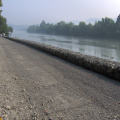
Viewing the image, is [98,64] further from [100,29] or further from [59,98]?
[100,29]

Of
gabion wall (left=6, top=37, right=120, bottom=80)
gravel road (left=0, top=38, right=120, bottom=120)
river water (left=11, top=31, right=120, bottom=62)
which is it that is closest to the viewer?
gravel road (left=0, top=38, right=120, bottom=120)

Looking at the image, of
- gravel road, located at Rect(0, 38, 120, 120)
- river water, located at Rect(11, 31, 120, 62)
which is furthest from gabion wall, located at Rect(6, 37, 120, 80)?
river water, located at Rect(11, 31, 120, 62)

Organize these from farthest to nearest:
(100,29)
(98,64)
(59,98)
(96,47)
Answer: (100,29) → (96,47) → (98,64) → (59,98)

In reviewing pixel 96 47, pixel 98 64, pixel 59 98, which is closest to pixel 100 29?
pixel 96 47

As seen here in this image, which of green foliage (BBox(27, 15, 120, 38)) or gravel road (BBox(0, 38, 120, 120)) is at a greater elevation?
green foliage (BBox(27, 15, 120, 38))

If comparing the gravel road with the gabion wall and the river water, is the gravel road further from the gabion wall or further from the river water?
the river water

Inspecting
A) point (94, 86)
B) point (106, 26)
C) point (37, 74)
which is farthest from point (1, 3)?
point (106, 26)

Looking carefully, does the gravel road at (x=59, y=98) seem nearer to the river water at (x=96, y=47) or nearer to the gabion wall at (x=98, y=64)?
the gabion wall at (x=98, y=64)

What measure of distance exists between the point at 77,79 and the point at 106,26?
7117cm

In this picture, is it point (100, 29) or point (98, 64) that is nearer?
point (98, 64)

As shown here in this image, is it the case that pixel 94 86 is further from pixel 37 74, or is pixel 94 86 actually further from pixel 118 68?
pixel 37 74

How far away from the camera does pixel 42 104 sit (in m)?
4.41

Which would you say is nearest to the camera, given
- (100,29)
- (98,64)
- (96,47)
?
(98,64)

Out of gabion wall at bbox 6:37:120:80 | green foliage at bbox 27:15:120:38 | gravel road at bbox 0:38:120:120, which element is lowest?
gravel road at bbox 0:38:120:120
